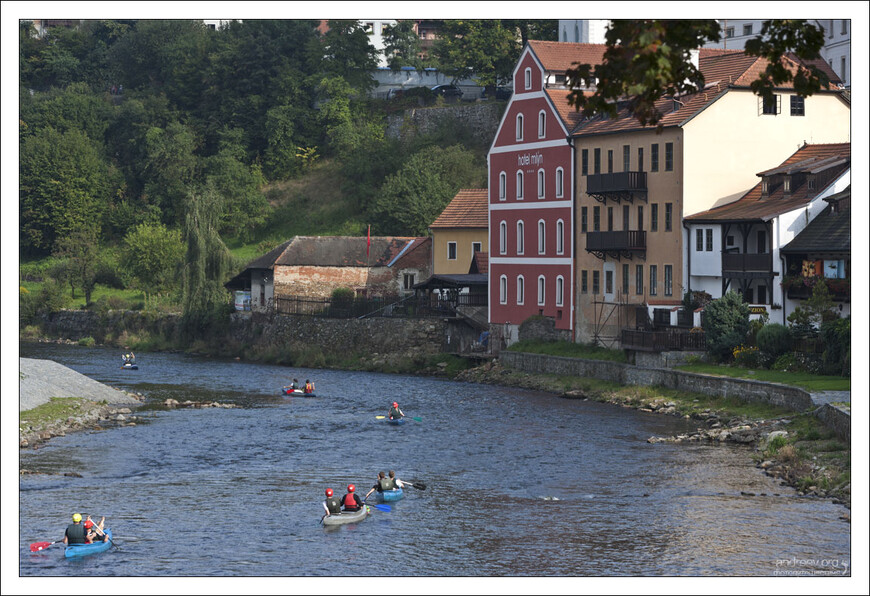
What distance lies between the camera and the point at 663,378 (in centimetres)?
5553

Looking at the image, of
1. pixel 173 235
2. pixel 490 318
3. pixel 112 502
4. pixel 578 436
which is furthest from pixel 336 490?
pixel 173 235

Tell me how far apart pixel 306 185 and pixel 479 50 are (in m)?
22.8

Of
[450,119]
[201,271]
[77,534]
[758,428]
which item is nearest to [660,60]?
[77,534]

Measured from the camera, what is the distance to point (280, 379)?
69812 millimetres

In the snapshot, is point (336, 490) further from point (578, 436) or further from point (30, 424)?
point (30, 424)

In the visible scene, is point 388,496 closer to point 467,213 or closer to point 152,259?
point 467,213

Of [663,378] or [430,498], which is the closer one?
[430,498]


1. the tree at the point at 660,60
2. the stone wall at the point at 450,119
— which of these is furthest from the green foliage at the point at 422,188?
the tree at the point at 660,60

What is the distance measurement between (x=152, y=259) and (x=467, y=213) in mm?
29029

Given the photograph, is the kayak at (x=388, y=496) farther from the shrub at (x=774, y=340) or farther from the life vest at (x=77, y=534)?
the shrub at (x=774, y=340)

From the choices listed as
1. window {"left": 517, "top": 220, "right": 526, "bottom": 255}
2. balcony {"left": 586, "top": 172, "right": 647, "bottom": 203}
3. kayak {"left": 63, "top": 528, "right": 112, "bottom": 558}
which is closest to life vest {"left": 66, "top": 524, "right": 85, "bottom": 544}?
kayak {"left": 63, "top": 528, "right": 112, "bottom": 558}

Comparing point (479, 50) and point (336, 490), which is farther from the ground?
point (479, 50)

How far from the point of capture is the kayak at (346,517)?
106 feet

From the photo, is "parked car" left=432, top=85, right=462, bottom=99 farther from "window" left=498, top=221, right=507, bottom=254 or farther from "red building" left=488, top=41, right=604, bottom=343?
"window" left=498, top=221, right=507, bottom=254
